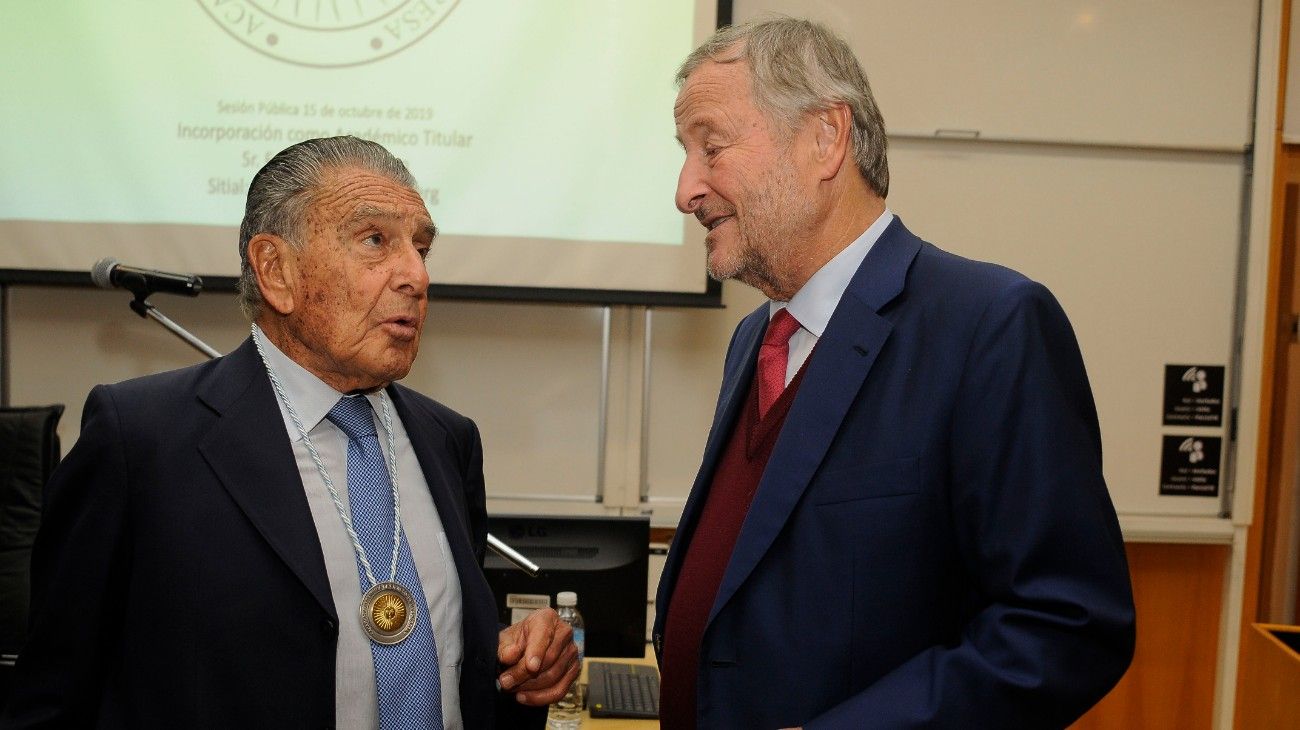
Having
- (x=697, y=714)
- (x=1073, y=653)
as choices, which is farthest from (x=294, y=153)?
(x=1073, y=653)

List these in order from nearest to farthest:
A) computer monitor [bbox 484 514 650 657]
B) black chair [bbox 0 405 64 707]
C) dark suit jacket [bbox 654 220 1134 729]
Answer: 1. dark suit jacket [bbox 654 220 1134 729]
2. computer monitor [bbox 484 514 650 657]
3. black chair [bbox 0 405 64 707]

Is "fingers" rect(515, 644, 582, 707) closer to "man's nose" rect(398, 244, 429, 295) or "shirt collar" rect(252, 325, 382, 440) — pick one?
"shirt collar" rect(252, 325, 382, 440)

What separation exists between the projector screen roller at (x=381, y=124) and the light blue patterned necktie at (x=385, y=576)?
211cm

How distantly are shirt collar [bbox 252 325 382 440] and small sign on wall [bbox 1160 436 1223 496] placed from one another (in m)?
3.42

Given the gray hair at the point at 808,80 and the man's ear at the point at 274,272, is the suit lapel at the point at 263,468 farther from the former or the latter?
the gray hair at the point at 808,80

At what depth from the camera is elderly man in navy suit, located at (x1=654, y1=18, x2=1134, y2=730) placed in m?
1.22

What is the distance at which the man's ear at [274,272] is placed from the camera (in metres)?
1.51

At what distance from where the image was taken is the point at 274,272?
152 centimetres

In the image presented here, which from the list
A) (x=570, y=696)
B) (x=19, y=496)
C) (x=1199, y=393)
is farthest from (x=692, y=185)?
(x=1199, y=393)

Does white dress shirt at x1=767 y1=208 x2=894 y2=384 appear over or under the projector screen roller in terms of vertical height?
under

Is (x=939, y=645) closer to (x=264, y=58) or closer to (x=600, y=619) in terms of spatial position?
(x=600, y=619)

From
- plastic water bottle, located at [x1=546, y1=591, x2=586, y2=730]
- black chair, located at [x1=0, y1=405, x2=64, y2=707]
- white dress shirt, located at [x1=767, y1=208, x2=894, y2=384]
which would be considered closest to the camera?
white dress shirt, located at [x1=767, y1=208, x2=894, y2=384]

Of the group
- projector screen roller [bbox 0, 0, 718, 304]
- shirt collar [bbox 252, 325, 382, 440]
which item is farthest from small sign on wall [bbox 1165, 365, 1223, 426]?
shirt collar [bbox 252, 325, 382, 440]

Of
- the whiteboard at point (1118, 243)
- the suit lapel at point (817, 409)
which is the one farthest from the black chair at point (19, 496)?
the whiteboard at point (1118, 243)
